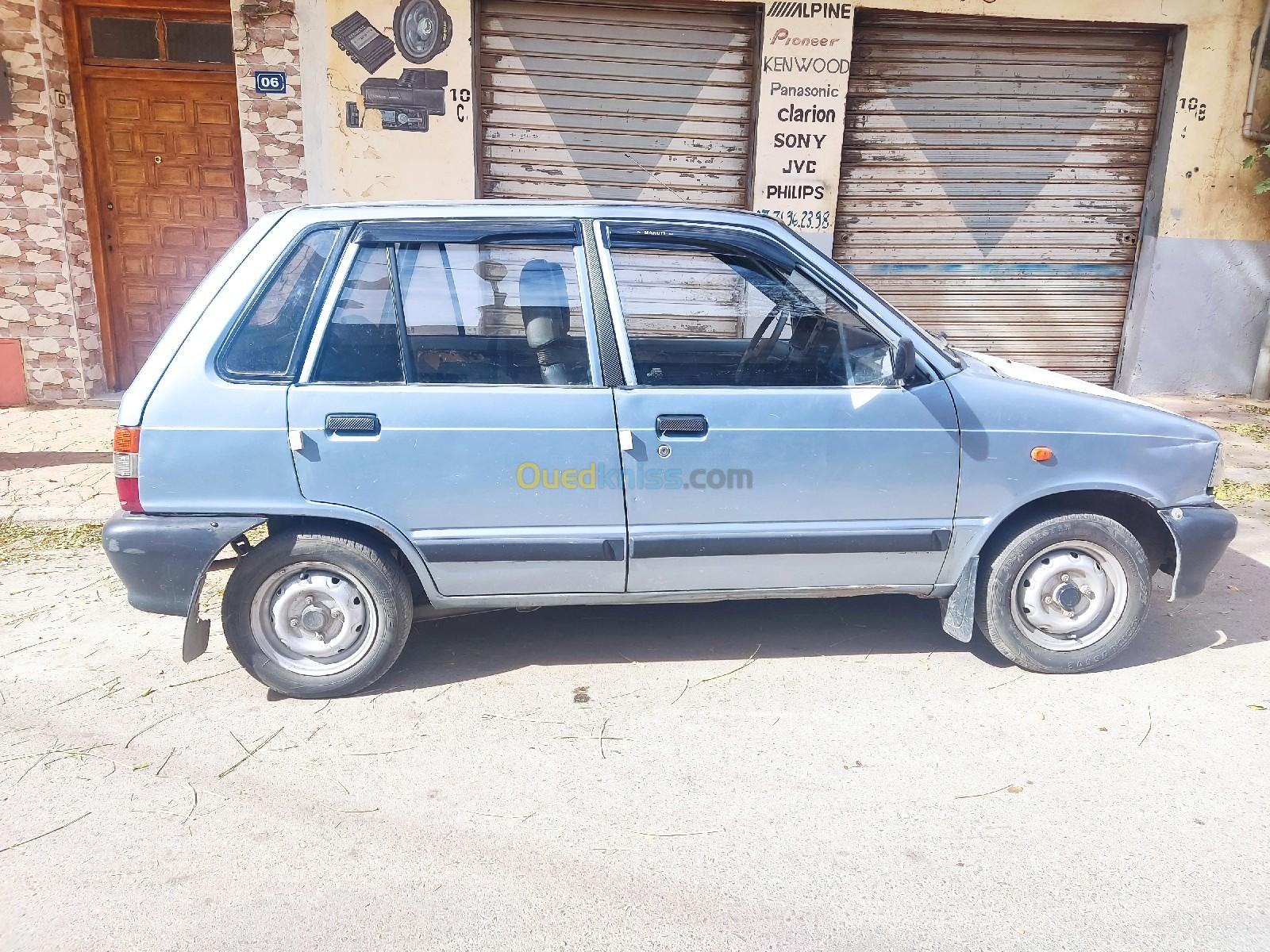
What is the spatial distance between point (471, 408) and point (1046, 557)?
89.8 inches

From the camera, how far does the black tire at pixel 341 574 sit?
342 cm

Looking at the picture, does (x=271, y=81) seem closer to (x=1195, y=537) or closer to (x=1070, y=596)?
(x=1070, y=596)

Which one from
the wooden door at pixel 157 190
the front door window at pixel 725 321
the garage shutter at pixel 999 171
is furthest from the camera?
the garage shutter at pixel 999 171

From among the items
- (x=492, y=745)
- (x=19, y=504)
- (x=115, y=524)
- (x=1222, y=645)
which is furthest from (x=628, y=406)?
(x=19, y=504)

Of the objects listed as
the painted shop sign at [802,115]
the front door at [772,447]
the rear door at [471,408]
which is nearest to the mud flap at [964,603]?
the front door at [772,447]

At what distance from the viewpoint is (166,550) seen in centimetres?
330

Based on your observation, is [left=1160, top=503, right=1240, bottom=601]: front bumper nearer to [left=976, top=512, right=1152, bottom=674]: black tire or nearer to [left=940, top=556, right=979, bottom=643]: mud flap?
[left=976, top=512, right=1152, bottom=674]: black tire

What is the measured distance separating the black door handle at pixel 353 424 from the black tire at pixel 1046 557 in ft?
7.84

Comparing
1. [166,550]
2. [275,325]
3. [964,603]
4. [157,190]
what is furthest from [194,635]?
[157,190]

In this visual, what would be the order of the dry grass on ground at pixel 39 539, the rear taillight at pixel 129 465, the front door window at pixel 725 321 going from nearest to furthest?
1. the rear taillight at pixel 129 465
2. the front door window at pixel 725 321
3. the dry grass on ground at pixel 39 539

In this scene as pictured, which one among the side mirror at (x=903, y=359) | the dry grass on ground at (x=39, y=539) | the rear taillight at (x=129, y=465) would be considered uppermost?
the side mirror at (x=903, y=359)

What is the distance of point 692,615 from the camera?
4324 mm

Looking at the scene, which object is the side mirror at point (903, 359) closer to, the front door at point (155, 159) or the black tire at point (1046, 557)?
the black tire at point (1046, 557)

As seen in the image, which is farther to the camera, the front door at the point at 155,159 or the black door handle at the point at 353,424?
the front door at the point at 155,159
